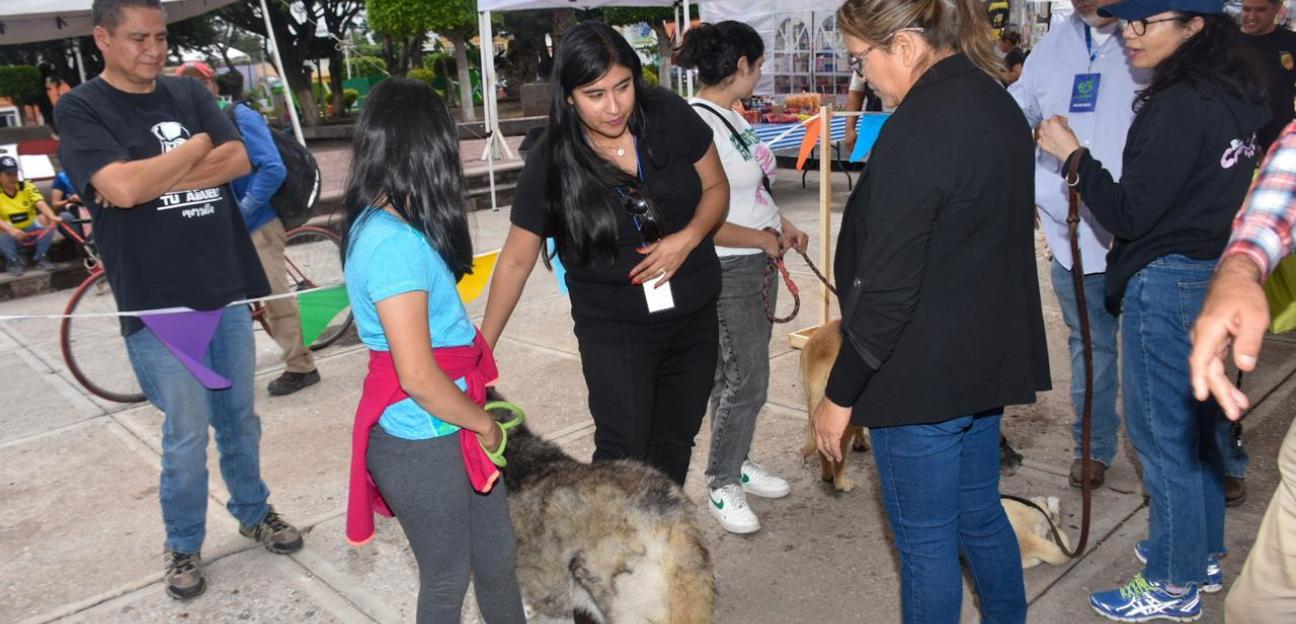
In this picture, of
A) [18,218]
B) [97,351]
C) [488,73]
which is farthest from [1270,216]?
[18,218]

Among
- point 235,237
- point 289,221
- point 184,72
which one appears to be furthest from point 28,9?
point 235,237

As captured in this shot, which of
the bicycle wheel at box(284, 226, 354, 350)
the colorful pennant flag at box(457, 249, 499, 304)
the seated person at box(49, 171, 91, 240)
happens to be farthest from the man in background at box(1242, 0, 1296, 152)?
the seated person at box(49, 171, 91, 240)

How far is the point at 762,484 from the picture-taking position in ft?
13.3

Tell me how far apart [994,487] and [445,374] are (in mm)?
1521

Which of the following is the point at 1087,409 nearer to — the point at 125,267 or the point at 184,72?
the point at 125,267

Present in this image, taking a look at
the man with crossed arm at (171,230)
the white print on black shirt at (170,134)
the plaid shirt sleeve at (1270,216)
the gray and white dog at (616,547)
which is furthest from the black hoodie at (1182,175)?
the white print on black shirt at (170,134)

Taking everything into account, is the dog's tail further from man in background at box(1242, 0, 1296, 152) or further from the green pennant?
man in background at box(1242, 0, 1296, 152)

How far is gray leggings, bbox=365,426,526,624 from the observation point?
7.75ft

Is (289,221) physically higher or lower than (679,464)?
higher

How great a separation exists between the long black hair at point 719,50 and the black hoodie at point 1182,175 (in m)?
1.43

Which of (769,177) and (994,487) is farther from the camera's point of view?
(769,177)

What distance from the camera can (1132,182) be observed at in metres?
2.69

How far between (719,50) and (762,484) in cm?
191

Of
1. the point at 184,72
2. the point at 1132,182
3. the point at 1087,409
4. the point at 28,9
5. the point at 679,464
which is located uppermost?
the point at 28,9
